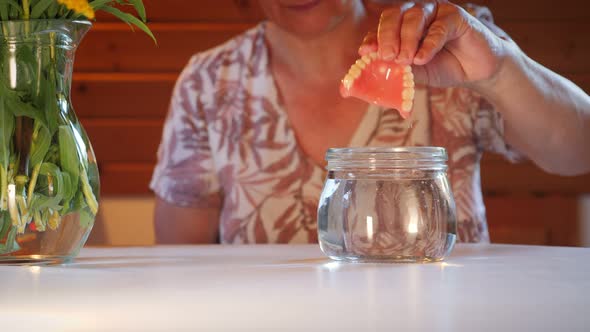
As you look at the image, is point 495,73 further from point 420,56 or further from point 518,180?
point 518,180

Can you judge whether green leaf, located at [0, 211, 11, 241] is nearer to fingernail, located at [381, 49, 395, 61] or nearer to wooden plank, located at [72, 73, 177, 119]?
fingernail, located at [381, 49, 395, 61]

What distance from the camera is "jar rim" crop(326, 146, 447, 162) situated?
806 millimetres

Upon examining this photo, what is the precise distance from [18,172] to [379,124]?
101 cm

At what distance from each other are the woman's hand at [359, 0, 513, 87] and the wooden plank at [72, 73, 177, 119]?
1758 millimetres

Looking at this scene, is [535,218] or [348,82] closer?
[348,82]

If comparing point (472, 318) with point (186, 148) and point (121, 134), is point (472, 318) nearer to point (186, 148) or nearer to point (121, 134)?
point (186, 148)

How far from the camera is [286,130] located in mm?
1724

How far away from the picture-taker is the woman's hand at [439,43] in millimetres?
936

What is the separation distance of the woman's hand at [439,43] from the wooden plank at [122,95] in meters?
1.76

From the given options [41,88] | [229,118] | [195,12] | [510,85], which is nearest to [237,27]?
[195,12]

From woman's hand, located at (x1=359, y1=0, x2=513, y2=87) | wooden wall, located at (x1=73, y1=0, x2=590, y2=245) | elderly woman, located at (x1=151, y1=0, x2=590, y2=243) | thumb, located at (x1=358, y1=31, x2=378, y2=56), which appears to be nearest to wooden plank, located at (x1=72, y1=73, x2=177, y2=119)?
wooden wall, located at (x1=73, y1=0, x2=590, y2=245)

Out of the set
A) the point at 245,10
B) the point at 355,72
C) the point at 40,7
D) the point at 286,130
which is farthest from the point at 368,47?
the point at 245,10

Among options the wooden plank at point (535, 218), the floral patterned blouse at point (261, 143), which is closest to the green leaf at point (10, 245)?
the floral patterned blouse at point (261, 143)

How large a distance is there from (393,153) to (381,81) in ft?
0.51
